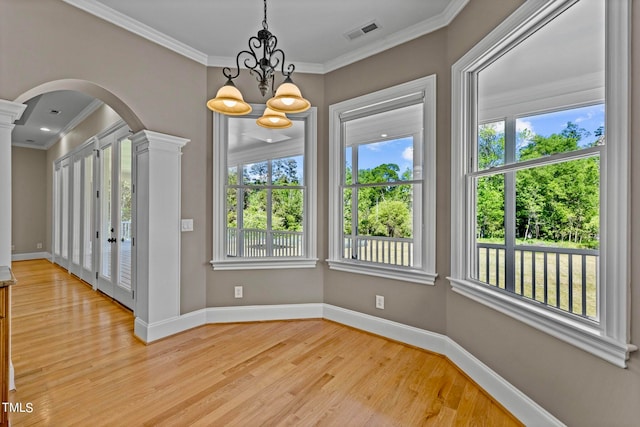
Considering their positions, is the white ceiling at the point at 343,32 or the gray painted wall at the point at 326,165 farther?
the white ceiling at the point at 343,32

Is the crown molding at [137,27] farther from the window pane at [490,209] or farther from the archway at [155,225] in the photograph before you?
the window pane at [490,209]

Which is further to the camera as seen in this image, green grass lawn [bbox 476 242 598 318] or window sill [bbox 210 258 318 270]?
window sill [bbox 210 258 318 270]

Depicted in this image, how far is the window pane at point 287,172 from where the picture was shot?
355 centimetres

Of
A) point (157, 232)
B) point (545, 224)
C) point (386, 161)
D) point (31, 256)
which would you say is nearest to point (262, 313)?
point (157, 232)

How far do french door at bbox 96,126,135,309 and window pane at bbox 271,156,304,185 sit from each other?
2011mm

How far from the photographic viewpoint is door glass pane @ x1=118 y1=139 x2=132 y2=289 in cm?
409

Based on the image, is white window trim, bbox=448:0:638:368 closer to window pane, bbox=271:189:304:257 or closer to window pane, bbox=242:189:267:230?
window pane, bbox=271:189:304:257

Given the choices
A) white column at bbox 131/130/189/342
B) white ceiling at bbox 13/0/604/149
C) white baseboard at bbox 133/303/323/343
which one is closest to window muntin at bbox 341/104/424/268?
white ceiling at bbox 13/0/604/149

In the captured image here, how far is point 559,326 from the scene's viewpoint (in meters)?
1.55

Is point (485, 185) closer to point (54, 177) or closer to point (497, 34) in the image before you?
point (497, 34)

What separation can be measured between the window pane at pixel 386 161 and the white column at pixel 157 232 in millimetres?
1872

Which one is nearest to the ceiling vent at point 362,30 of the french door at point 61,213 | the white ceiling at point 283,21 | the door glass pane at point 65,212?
the white ceiling at point 283,21

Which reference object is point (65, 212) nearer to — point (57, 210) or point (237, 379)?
point (57, 210)

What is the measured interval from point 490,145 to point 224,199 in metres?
2.62
